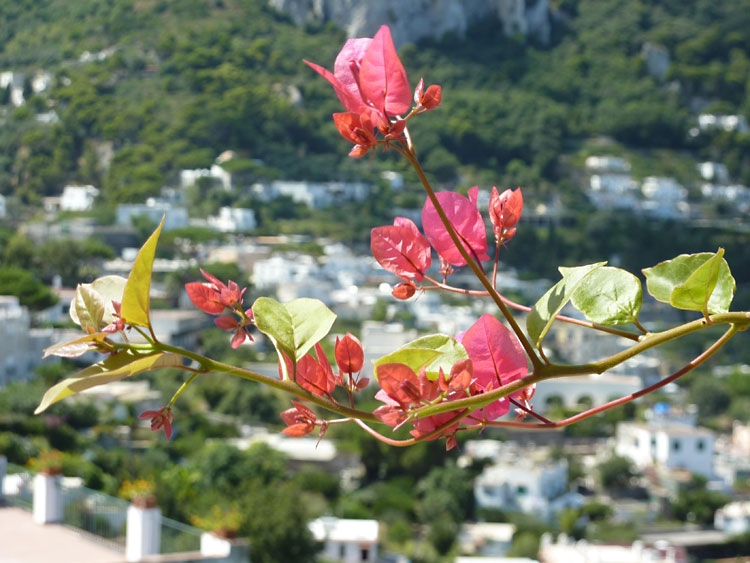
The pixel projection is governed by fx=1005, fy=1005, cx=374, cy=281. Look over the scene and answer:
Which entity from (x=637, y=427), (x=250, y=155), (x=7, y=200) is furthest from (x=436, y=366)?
(x=250, y=155)

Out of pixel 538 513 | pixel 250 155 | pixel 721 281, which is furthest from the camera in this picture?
pixel 250 155

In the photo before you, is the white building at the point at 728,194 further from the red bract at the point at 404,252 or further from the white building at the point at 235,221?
the red bract at the point at 404,252

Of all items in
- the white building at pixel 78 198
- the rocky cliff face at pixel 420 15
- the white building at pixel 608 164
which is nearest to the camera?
the white building at pixel 78 198

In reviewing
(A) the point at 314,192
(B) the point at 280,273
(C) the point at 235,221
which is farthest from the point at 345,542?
(A) the point at 314,192

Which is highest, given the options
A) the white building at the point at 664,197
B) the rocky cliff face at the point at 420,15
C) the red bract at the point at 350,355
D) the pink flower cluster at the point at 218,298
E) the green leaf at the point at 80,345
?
the green leaf at the point at 80,345

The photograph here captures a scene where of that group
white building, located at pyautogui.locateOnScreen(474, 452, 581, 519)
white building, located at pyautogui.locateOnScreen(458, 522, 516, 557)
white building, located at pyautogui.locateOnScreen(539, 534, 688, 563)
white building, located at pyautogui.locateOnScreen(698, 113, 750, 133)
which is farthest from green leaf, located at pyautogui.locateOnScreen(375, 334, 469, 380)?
white building, located at pyautogui.locateOnScreen(698, 113, 750, 133)

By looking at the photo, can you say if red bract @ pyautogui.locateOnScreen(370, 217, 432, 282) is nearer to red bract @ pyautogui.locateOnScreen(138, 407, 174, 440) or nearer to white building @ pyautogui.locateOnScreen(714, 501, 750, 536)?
red bract @ pyautogui.locateOnScreen(138, 407, 174, 440)

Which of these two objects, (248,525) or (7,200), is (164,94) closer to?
(7,200)

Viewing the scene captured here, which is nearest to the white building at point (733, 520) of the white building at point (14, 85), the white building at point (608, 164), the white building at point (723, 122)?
the white building at point (608, 164)
